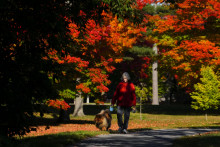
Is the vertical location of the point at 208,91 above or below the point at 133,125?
above

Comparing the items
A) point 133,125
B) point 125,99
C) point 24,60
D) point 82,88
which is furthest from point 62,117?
point 24,60

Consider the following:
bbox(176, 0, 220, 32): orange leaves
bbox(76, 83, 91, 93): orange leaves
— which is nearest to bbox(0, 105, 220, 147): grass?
bbox(76, 83, 91, 93): orange leaves

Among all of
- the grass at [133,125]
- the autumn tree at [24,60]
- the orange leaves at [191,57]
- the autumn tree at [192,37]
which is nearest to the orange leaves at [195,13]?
the autumn tree at [192,37]

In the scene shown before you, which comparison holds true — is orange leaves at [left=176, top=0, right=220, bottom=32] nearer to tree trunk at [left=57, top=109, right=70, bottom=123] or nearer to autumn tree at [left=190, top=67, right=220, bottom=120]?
autumn tree at [left=190, top=67, right=220, bottom=120]

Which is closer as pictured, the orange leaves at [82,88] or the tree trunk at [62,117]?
the orange leaves at [82,88]

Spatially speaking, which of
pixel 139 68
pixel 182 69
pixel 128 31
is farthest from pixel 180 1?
pixel 139 68

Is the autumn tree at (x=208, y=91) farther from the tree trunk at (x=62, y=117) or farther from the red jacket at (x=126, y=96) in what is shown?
the red jacket at (x=126, y=96)

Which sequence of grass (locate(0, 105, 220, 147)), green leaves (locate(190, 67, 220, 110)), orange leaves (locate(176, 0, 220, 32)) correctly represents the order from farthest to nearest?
1. green leaves (locate(190, 67, 220, 110))
2. orange leaves (locate(176, 0, 220, 32))
3. grass (locate(0, 105, 220, 147))

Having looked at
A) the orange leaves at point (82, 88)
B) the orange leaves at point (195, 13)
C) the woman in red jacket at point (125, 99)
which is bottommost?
the woman in red jacket at point (125, 99)

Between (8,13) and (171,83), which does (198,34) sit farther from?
(171,83)

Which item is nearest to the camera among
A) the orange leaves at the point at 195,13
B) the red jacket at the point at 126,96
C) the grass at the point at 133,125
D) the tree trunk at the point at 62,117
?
the grass at the point at 133,125

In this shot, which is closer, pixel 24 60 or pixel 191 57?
pixel 24 60

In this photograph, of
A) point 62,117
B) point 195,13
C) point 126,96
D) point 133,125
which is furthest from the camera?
point 195,13

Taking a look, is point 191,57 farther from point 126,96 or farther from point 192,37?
point 126,96
